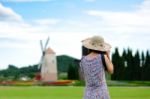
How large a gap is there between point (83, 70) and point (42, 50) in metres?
67.5

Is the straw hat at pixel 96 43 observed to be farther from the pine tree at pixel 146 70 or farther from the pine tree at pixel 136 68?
the pine tree at pixel 136 68

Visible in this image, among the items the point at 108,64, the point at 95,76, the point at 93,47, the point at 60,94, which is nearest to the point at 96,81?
the point at 95,76

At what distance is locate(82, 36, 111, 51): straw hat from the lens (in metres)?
7.57

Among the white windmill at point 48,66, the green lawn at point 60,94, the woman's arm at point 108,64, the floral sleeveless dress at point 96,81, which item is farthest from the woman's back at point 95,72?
the white windmill at point 48,66

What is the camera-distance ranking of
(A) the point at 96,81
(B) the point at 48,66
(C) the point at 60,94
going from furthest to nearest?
(B) the point at 48,66, (C) the point at 60,94, (A) the point at 96,81

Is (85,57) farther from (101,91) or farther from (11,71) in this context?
(11,71)

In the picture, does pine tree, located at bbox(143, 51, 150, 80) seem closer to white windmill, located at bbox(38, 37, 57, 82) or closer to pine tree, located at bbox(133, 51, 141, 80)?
pine tree, located at bbox(133, 51, 141, 80)

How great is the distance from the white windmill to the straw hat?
204ft

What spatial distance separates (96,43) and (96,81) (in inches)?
21.7

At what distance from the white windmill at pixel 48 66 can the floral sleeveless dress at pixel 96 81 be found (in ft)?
203

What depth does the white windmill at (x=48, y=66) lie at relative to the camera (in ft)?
233

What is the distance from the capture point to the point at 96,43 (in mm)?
7609

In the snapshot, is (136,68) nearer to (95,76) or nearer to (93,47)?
(95,76)

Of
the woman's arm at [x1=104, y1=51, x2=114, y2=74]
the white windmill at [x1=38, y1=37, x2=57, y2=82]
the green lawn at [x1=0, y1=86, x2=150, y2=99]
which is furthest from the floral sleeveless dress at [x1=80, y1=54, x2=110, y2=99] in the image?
the white windmill at [x1=38, y1=37, x2=57, y2=82]
